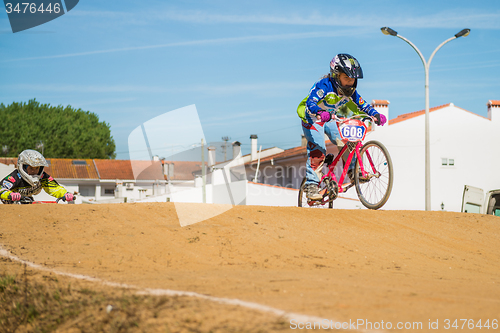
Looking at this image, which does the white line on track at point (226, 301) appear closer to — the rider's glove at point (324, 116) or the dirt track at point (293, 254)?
the dirt track at point (293, 254)

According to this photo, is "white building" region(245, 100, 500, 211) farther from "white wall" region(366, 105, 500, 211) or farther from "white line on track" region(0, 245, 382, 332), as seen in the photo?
"white line on track" region(0, 245, 382, 332)

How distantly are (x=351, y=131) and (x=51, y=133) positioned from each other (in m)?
72.4

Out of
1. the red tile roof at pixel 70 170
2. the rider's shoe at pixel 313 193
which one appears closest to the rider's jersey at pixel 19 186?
the rider's shoe at pixel 313 193

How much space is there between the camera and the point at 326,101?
26.3 ft

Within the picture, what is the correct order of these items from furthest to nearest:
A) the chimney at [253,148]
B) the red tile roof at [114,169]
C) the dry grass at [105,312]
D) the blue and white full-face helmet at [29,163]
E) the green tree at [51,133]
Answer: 1. the green tree at [51,133]
2. the red tile roof at [114,169]
3. the chimney at [253,148]
4. the blue and white full-face helmet at [29,163]
5. the dry grass at [105,312]

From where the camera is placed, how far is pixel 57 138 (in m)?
72.2

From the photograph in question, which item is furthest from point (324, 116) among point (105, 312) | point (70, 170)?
point (70, 170)

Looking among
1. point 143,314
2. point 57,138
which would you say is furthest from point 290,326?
point 57,138

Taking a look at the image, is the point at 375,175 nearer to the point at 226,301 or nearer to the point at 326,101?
the point at 326,101

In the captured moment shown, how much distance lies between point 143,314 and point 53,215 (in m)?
4.34

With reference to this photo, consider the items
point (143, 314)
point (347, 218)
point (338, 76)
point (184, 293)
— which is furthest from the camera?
point (338, 76)

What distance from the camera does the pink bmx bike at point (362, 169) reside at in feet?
25.3

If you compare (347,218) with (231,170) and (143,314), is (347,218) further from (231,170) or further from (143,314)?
(231,170)

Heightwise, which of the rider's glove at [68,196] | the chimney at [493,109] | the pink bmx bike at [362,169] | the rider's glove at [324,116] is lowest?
the rider's glove at [68,196]
